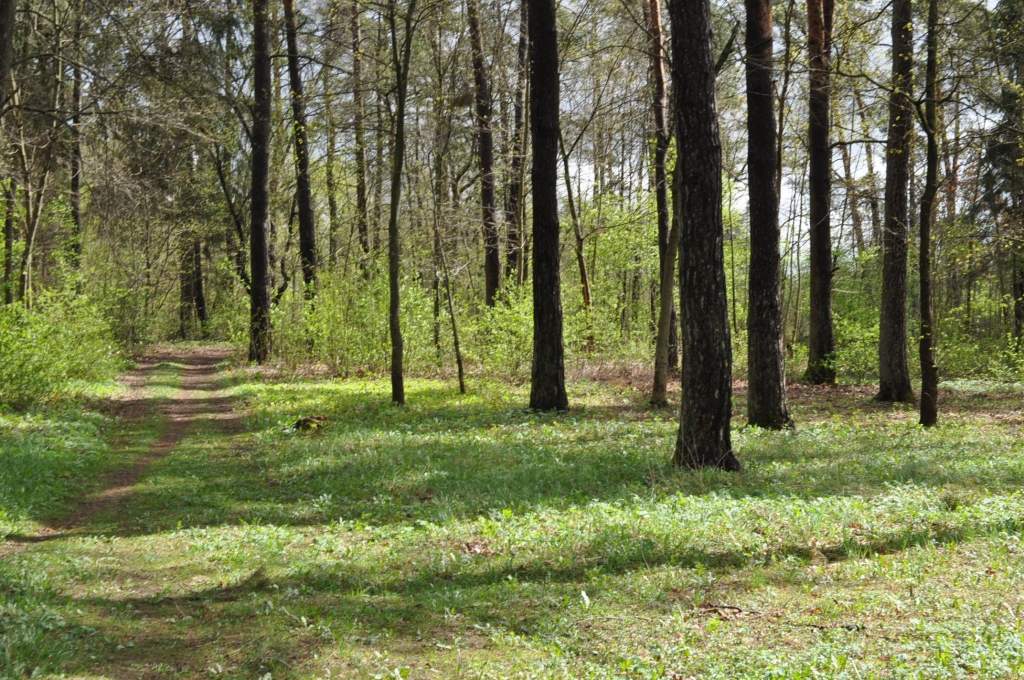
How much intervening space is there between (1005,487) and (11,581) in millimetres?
9211

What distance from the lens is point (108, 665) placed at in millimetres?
4641

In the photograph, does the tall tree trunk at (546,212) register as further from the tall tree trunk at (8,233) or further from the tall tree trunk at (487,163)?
the tall tree trunk at (8,233)

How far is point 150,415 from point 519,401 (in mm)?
7891

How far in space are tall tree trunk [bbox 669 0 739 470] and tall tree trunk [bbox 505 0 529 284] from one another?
11839 millimetres

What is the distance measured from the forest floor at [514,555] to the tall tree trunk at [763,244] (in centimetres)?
85

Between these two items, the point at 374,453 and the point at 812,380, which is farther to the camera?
the point at 812,380

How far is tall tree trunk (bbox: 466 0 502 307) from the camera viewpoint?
21.6 meters

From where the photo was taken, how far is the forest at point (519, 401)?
4.88m

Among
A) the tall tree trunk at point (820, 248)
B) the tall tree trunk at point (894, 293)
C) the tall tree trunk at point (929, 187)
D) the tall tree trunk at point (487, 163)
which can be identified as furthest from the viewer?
the tall tree trunk at point (487, 163)

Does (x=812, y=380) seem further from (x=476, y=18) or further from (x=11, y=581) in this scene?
(x=11, y=581)

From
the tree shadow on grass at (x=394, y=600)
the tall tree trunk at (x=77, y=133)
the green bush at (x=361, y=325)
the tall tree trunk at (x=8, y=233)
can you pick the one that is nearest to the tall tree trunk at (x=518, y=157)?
the green bush at (x=361, y=325)

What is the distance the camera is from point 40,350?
14.3 metres

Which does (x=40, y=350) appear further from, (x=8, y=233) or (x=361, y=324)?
(x=361, y=324)

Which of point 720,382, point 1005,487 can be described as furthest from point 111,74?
point 1005,487
